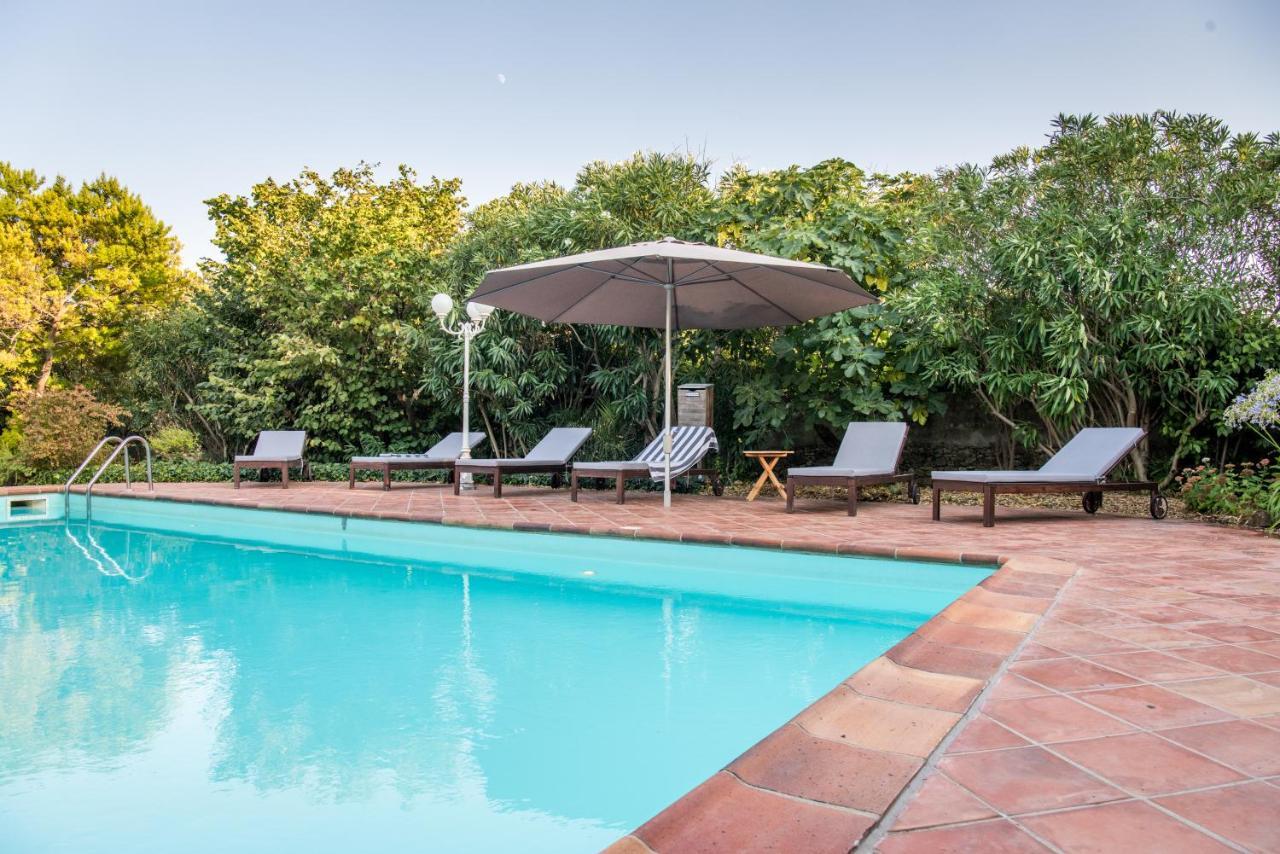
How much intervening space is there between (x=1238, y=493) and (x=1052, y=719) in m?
5.73

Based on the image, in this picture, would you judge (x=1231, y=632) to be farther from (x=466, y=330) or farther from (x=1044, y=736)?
(x=466, y=330)

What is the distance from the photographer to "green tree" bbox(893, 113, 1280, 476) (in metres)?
6.73

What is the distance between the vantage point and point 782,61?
461 inches

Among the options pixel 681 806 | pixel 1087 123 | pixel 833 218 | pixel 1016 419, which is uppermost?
pixel 1087 123

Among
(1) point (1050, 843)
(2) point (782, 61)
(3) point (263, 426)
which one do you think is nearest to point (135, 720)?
(1) point (1050, 843)

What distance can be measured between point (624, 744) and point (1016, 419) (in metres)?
6.96

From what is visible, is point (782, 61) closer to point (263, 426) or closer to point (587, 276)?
point (587, 276)

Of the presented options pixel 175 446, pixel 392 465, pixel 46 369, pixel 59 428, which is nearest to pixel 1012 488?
pixel 392 465

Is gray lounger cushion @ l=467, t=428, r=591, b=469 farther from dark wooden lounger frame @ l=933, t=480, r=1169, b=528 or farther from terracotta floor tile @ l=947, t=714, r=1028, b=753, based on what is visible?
terracotta floor tile @ l=947, t=714, r=1028, b=753

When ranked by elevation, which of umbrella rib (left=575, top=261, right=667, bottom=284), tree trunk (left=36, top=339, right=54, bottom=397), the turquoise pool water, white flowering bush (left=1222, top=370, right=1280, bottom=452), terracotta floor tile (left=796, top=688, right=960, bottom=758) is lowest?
the turquoise pool water

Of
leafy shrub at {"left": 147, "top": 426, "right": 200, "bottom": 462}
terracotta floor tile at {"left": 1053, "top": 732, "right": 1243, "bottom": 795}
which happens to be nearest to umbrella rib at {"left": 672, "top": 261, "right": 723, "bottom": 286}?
terracotta floor tile at {"left": 1053, "top": 732, "right": 1243, "bottom": 795}

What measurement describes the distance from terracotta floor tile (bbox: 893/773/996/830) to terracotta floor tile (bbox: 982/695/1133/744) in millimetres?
394

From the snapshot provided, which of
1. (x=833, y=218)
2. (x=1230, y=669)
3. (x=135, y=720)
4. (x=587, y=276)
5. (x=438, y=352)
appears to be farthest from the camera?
(x=438, y=352)

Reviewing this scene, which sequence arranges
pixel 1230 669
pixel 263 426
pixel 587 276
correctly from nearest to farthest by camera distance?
pixel 1230 669
pixel 587 276
pixel 263 426
